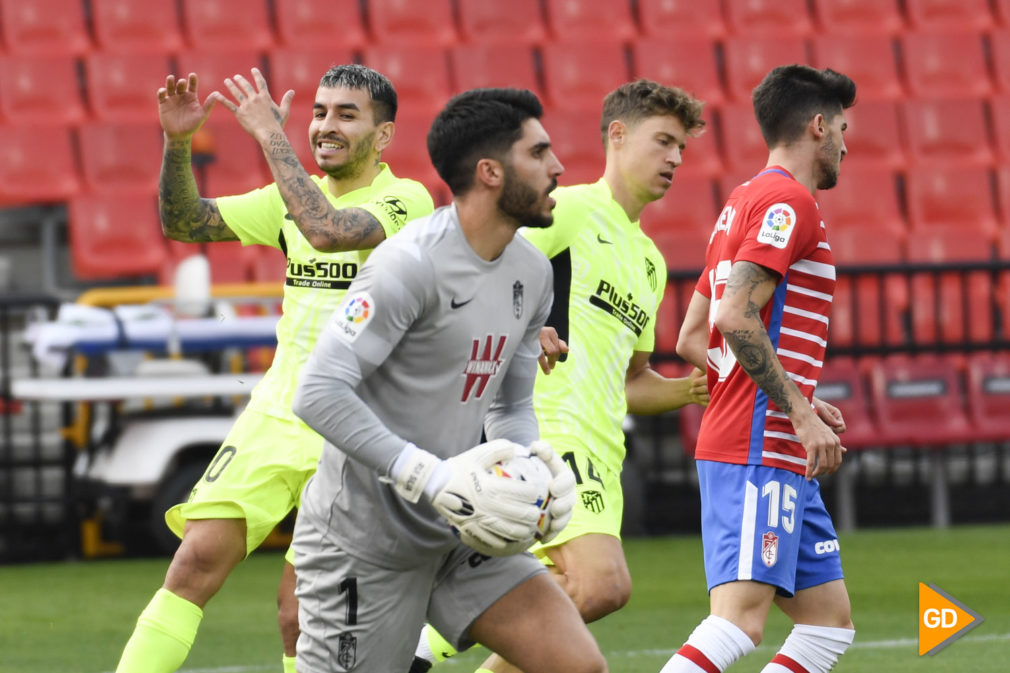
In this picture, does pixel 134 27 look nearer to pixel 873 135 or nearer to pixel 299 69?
pixel 299 69

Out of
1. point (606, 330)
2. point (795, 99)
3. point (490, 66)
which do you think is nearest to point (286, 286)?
point (606, 330)

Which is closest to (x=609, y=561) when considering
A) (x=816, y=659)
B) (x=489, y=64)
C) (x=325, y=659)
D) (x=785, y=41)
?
(x=816, y=659)

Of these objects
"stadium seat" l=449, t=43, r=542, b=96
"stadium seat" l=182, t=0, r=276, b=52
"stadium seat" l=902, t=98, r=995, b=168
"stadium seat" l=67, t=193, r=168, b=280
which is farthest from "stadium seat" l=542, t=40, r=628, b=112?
"stadium seat" l=67, t=193, r=168, b=280

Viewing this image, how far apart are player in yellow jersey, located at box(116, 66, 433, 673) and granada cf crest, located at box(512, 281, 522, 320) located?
97 cm

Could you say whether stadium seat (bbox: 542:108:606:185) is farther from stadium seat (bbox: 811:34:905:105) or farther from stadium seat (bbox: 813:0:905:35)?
stadium seat (bbox: 813:0:905:35)

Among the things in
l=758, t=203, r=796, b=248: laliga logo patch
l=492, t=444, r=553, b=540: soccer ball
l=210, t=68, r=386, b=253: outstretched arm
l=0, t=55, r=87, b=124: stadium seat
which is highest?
l=0, t=55, r=87, b=124: stadium seat

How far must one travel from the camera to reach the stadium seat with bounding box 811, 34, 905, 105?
43.6 ft

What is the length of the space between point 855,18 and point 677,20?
1581 millimetres

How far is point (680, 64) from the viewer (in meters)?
13.0

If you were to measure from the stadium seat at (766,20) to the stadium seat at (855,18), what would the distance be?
183mm

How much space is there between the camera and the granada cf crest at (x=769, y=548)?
4.25m

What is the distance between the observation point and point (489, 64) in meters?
12.7

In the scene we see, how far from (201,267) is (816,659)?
5493 mm

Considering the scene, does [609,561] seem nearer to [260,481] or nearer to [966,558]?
[260,481]
